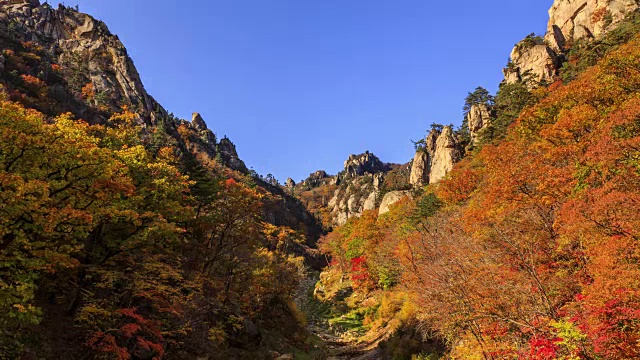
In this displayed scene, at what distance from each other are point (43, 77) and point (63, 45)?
101 ft

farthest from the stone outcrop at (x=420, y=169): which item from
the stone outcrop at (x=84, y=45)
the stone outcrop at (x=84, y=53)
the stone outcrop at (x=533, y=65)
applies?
the stone outcrop at (x=84, y=45)

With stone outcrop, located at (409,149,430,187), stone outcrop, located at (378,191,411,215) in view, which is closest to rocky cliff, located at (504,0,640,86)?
stone outcrop, located at (409,149,430,187)

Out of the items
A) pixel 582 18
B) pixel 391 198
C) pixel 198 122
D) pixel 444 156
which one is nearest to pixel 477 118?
pixel 444 156

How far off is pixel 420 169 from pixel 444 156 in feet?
40.0

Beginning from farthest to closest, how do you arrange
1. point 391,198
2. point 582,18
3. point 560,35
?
point 560,35
point 391,198
point 582,18

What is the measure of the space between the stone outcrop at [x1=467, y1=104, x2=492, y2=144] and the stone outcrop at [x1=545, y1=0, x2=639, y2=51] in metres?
22.7

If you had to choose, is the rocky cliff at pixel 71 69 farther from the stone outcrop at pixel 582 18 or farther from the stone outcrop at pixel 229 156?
the stone outcrop at pixel 582 18

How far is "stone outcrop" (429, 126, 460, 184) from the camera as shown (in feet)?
253

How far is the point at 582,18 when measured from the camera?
261ft

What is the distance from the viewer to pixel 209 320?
23.0 meters

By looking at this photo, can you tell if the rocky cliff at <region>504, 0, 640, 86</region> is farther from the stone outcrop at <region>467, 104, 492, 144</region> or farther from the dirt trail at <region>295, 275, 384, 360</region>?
the dirt trail at <region>295, 275, 384, 360</region>

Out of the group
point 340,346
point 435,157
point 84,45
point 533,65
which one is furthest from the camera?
point 84,45

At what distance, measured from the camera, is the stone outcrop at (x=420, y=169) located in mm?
89438

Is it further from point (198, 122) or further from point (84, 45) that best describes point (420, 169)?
point (198, 122)
